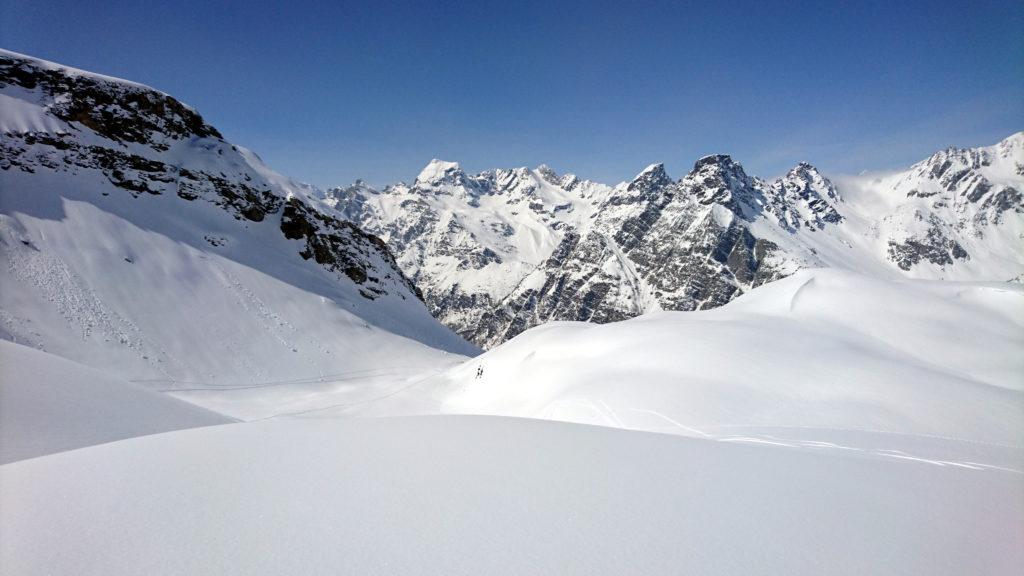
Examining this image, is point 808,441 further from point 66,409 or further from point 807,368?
point 66,409

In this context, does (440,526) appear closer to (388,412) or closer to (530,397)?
(530,397)

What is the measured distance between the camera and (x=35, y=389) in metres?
7.00

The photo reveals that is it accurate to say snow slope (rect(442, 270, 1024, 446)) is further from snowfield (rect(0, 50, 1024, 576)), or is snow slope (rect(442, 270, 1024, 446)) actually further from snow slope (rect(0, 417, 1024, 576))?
snow slope (rect(0, 417, 1024, 576))

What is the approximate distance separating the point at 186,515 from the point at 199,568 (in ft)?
Answer: 2.76

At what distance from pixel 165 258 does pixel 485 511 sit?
2048 inches

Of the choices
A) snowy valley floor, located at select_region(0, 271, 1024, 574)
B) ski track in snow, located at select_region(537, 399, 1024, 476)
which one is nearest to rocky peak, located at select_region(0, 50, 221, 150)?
snowy valley floor, located at select_region(0, 271, 1024, 574)

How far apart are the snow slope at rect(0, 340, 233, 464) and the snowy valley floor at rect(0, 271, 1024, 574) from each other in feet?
0.13

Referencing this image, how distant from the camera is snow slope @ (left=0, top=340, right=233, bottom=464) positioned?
Result: 5918mm

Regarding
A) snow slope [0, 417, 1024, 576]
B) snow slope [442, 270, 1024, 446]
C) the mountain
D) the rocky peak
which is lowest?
snow slope [0, 417, 1024, 576]

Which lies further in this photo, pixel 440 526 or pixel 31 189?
pixel 31 189

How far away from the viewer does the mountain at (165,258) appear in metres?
32.3

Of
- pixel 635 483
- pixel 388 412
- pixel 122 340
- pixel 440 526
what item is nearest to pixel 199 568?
pixel 440 526

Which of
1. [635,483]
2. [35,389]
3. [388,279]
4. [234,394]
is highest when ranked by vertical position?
[388,279]

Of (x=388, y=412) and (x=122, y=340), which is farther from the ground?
(x=122, y=340)
